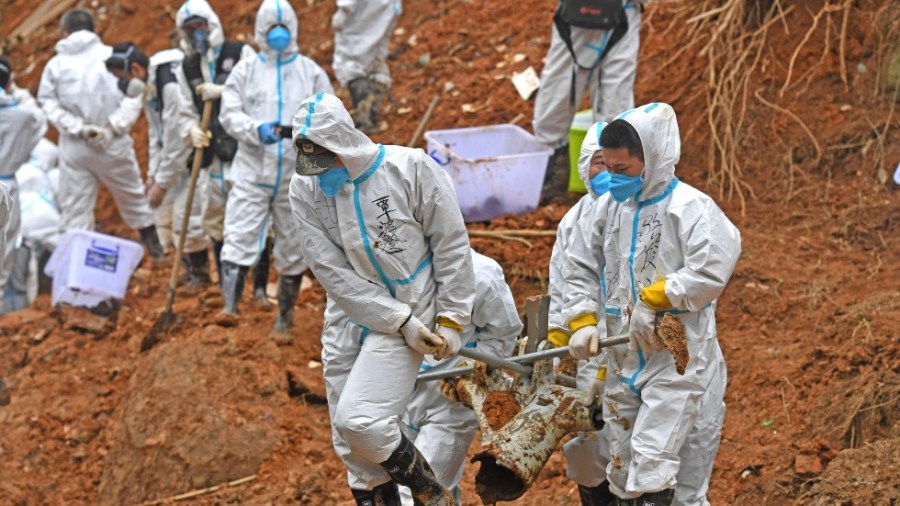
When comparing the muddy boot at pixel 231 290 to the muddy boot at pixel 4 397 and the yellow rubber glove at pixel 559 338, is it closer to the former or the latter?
the muddy boot at pixel 4 397

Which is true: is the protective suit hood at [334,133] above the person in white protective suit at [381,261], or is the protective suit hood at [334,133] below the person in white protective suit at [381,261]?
above

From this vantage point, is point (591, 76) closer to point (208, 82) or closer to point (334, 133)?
point (208, 82)

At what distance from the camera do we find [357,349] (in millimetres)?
5281

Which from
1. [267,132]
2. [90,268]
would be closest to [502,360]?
[267,132]

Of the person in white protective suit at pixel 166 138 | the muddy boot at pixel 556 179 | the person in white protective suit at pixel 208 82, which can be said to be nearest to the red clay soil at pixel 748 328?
the muddy boot at pixel 556 179

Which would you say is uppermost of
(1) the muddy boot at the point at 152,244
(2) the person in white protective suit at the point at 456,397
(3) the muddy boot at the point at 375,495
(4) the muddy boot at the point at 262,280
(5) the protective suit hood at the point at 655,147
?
(5) the protective suit hood at the point at 655,147

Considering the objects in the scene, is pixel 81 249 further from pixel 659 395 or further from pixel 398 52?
pixel 659 395

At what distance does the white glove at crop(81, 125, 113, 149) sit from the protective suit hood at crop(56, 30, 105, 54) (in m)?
0.59

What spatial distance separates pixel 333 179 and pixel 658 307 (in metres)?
1.31

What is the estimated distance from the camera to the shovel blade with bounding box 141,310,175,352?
845cm

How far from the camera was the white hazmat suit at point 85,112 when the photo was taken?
968 cm

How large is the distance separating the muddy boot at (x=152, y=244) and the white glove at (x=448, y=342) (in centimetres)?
594

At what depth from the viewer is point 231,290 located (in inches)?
317

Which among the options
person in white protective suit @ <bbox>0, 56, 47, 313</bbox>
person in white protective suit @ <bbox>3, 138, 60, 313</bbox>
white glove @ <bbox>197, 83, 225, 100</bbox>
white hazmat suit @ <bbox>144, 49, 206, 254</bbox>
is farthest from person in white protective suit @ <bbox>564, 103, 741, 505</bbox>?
person in white protective suit @ <bbox>3, 138, 60, 313</bbox>
